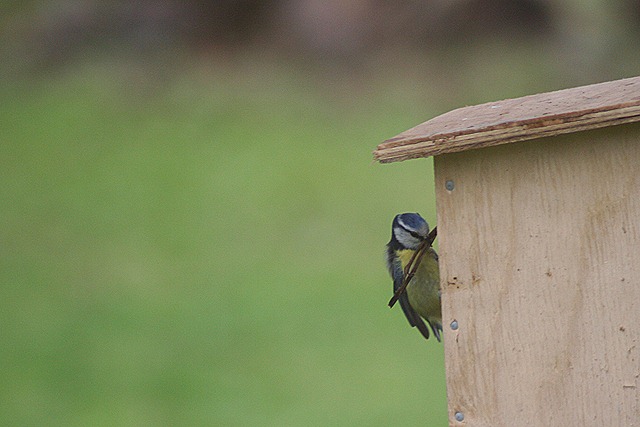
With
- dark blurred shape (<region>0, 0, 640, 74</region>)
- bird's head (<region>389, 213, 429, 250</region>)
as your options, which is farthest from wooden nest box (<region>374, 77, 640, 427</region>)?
dark blurred shape (<region>0, 0, 640, 74</region>)

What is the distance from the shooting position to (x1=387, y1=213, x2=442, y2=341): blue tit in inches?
101

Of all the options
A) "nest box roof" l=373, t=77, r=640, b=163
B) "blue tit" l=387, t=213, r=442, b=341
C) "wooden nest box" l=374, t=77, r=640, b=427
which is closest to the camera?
"nest box roof" l=373, t=77, r=640, b=163

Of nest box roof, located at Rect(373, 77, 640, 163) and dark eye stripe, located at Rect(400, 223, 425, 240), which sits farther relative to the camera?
dark eye stripe, located at Rect(400, 223, 425, 240)

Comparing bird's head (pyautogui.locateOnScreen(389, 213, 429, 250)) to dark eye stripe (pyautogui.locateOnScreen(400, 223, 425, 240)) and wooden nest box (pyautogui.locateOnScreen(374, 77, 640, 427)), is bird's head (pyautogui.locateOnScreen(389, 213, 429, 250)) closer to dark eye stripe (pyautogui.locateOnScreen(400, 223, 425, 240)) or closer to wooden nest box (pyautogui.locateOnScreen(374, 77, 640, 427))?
dark eye stripe (pyautogui.locateOnScreen(400, 223, 425, 240))

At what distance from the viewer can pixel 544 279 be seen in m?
1.98

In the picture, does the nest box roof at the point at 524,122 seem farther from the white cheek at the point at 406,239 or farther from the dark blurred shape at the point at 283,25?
the dark blurred shape at the point at 283,25

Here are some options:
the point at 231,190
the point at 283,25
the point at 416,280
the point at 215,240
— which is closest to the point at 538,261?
the point at 416,280

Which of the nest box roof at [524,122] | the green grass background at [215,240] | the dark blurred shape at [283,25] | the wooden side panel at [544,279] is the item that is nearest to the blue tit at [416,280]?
the wooden side panel at [544,279]

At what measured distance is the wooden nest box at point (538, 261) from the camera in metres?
1.92

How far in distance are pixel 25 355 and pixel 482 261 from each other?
4.13 meters

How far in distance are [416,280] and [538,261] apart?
2.20 ft

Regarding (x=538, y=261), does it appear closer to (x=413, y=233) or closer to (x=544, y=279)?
(x=544, y=279)

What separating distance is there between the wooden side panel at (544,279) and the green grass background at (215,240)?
3053mm

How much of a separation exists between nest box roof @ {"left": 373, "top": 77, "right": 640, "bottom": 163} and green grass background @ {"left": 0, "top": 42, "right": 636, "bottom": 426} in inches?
128
